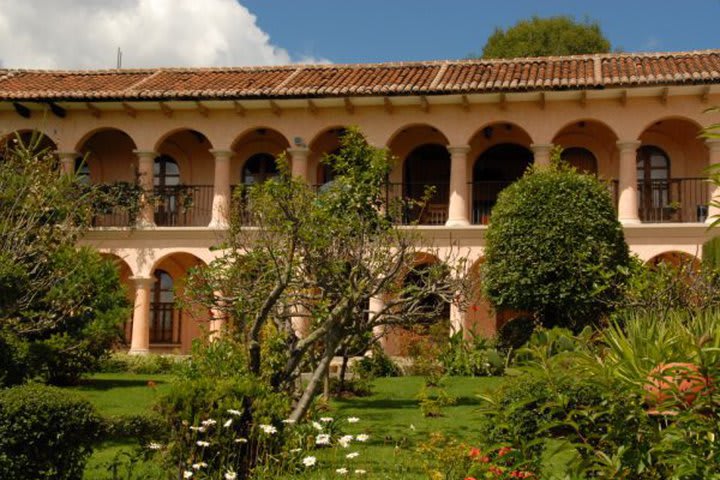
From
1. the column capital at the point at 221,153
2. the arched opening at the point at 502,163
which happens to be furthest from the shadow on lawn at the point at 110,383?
the arched opening at the point at 502,163

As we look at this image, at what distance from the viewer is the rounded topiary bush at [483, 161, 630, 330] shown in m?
15.8

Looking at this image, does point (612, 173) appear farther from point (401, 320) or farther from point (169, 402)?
point (169, 402)

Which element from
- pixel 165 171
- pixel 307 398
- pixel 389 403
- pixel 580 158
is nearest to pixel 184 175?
pixel 165 171

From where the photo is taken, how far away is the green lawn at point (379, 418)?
8.12m

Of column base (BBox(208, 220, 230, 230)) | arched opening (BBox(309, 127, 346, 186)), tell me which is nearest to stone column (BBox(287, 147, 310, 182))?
arched opening (BBox(309, 127, 346, 186))

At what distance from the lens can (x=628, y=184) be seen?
1966cm

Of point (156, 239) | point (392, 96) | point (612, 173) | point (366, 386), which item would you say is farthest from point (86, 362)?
point (612, 173)

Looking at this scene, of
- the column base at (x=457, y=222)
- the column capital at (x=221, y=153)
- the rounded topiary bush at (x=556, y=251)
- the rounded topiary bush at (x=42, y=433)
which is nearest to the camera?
the rounded topiary bush at (x=42, y=433)

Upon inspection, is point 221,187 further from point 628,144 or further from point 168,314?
point 628,144

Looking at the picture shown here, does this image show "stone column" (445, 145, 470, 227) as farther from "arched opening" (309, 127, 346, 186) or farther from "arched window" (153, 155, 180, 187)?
"arched window" (153, 155, 180, 187)

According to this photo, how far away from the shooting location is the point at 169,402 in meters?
7.34

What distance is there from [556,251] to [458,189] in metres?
4.68

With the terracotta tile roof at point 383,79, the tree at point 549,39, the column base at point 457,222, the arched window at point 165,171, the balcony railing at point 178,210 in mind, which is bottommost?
the column base at point 457,222

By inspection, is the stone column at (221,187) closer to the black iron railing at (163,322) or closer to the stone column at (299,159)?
the stone column at (299,159)
